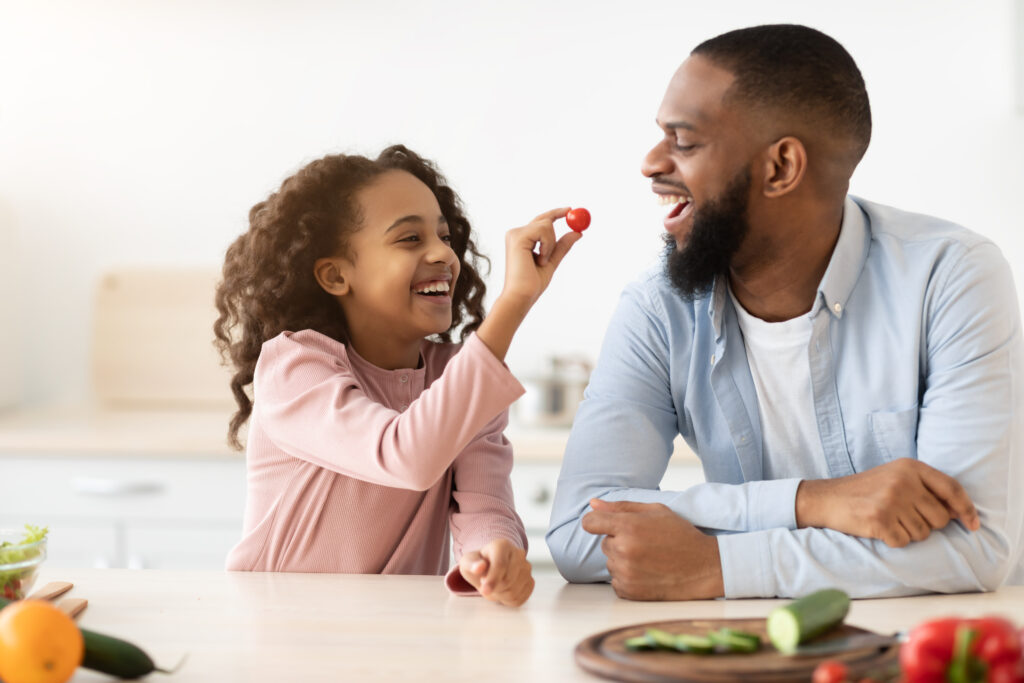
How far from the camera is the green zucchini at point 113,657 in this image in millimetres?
880

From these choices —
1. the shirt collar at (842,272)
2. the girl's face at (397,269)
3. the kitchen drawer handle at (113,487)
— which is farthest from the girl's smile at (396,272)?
the kitchen drawer handle at (113,487)

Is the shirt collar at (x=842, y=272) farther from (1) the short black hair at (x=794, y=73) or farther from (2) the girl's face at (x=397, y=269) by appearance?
(2) the girl's face at (x=397, y=269)

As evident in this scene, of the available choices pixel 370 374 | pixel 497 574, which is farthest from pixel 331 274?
pixel 497 574

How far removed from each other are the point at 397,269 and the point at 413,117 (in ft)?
5.16

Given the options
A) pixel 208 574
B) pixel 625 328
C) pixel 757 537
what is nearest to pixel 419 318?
pixel 625 328

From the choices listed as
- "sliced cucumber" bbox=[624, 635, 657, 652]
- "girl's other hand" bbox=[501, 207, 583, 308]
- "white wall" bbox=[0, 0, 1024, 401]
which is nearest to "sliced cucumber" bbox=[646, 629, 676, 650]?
"sliced cucumber" bbox=[624, 635, 657, 652]

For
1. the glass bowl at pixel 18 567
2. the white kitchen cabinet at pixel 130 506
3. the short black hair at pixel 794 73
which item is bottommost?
the white kitchen cabinet at pixel 130 506

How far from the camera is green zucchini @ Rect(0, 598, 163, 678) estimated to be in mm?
880

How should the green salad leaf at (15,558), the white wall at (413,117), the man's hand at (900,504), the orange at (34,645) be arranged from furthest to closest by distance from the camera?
the white wall at (413,117), the man's hand at (900,504), the green salad leaf at (15,558), the orange at (34,645)

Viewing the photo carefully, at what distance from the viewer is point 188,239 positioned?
10.2 ft

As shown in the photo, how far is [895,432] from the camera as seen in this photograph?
1427 mm

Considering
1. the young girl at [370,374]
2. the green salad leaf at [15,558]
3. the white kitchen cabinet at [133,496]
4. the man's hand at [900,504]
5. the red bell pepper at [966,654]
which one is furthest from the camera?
the white kitchen cabinet at [133,496]

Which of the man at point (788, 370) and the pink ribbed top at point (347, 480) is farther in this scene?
the pink ribbed top at point (347, 480)

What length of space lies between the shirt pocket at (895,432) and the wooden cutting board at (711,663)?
A: 524 mm
